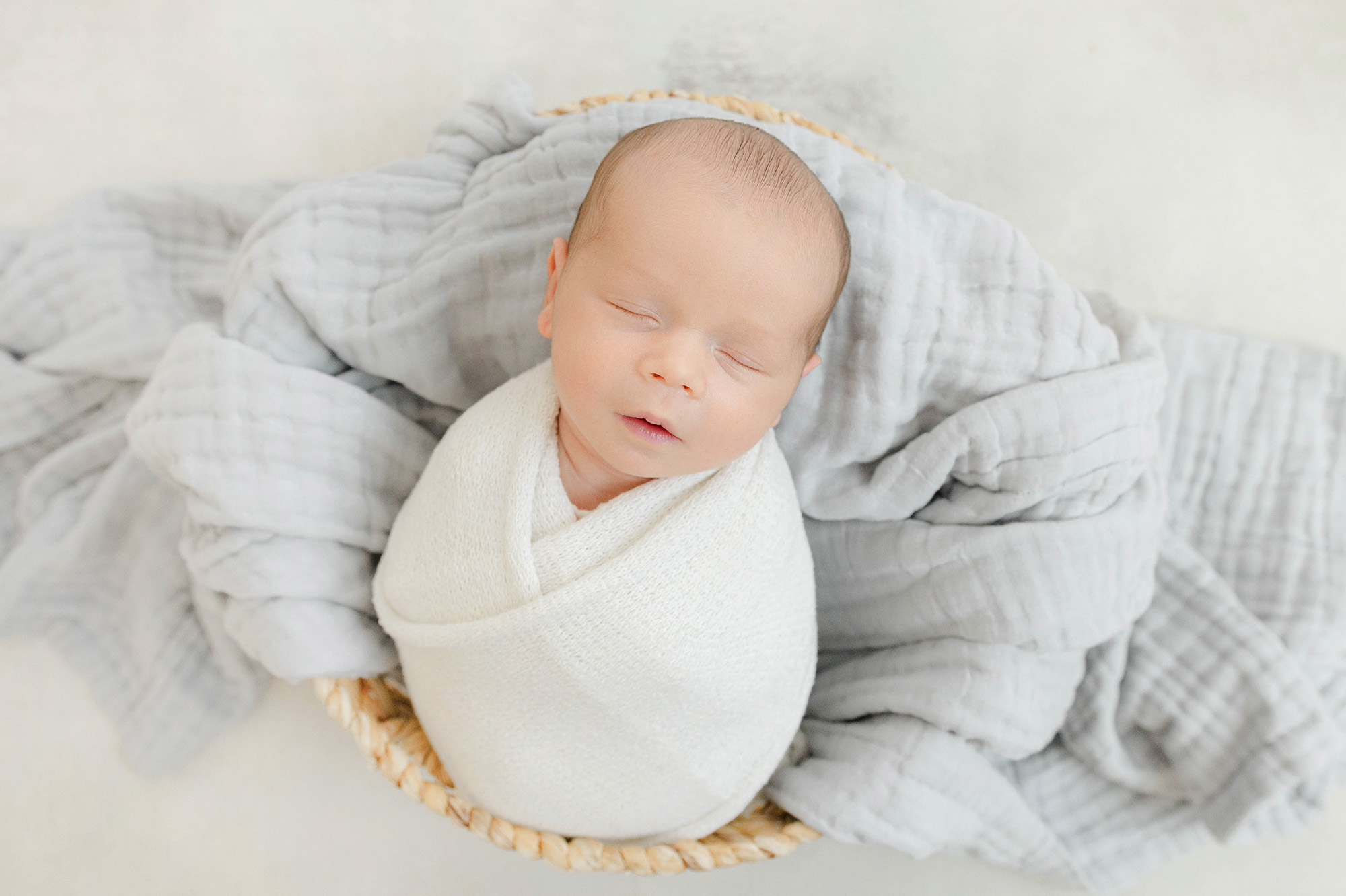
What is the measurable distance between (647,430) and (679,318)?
97mm

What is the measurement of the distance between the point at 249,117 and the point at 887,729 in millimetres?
1273

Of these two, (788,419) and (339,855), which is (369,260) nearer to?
(788,419)

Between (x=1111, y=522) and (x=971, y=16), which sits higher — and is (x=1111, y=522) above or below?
below

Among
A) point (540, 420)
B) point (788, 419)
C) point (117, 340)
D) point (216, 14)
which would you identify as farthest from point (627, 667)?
point (216, 14)

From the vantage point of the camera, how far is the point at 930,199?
0.98 m

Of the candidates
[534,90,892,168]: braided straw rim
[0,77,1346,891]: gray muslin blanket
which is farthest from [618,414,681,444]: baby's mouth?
[534,90,892,168]: braided straw rim

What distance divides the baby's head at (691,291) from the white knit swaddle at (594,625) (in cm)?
10

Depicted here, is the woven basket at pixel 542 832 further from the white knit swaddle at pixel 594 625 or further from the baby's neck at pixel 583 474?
the baby's neck at pixel 583 474

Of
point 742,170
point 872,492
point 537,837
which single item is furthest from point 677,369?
point 537,837

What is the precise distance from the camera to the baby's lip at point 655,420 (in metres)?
0.76

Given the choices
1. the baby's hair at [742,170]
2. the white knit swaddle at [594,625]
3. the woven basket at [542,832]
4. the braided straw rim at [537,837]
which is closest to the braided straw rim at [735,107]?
the woven basket at [542,832]

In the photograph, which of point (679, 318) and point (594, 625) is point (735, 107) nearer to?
point (679, 318)

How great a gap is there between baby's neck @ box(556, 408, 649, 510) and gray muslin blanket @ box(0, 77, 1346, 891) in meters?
0.19

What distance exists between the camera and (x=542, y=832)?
979 millimetres
